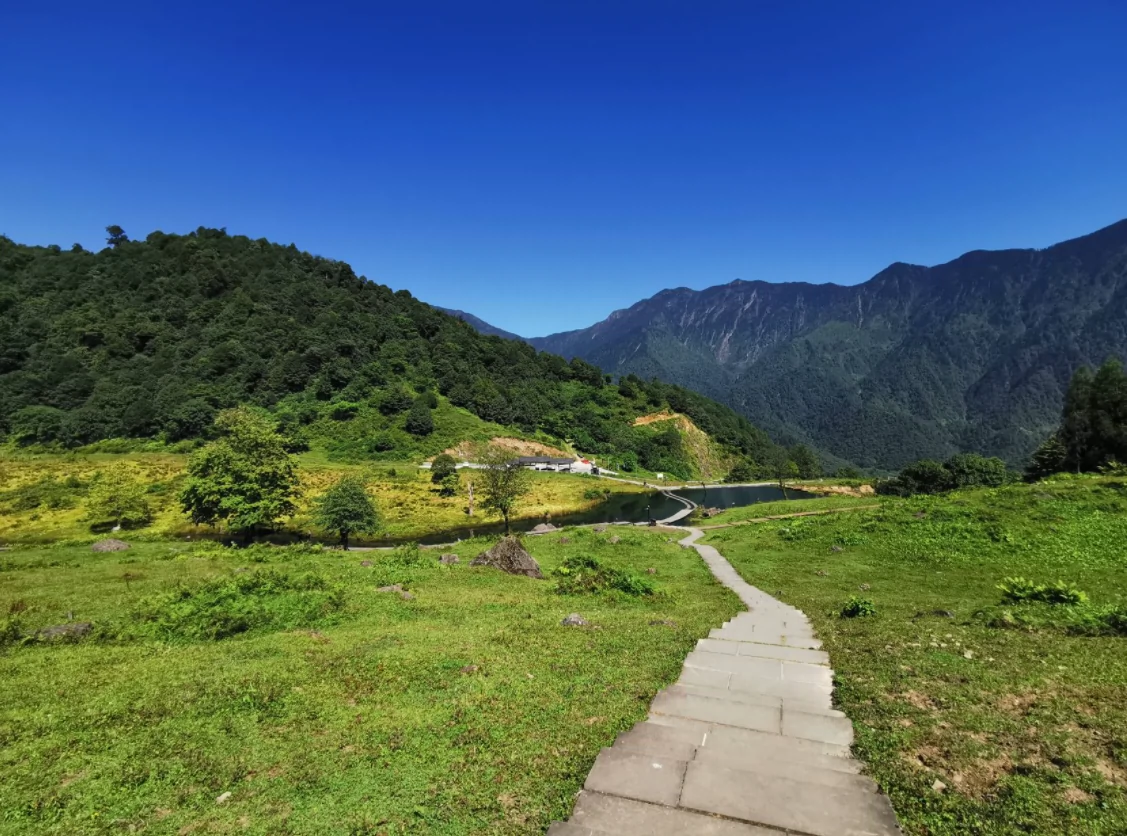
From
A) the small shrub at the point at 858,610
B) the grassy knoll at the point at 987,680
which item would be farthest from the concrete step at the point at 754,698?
the small shrub at the point at 858,610

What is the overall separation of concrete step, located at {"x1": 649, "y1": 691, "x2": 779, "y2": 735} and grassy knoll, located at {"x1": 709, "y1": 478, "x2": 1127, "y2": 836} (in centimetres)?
142

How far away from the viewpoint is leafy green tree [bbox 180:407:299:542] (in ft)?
151

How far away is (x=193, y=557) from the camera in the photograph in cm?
2922

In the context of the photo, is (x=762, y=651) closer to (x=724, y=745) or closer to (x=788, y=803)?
(x=724, y=745)

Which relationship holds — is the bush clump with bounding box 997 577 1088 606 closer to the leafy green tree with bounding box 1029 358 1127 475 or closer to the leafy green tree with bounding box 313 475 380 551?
the leafy green tree with bounding box 313 475 380 551

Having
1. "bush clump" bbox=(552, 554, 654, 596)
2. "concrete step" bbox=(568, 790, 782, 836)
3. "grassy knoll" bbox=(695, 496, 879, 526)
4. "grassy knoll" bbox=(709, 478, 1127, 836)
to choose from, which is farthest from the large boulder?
"grassy knoll" bbox=(695, 496, 879, 526)

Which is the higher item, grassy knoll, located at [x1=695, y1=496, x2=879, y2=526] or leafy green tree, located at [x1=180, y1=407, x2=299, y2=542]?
leafy green tree, located at [x1=180, y1=407, x2=299, y2=542]

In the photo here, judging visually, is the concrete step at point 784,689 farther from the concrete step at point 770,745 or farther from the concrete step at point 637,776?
the concrete step at point 637,776

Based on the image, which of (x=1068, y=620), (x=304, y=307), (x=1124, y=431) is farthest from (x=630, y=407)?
(x=1068, y=620)

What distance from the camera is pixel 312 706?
984cm

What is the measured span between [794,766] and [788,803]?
109 centimetres

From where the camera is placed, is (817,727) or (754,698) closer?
(817,727)

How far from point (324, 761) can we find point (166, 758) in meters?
2.40

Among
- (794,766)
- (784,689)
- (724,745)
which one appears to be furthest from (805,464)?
(794,766)
